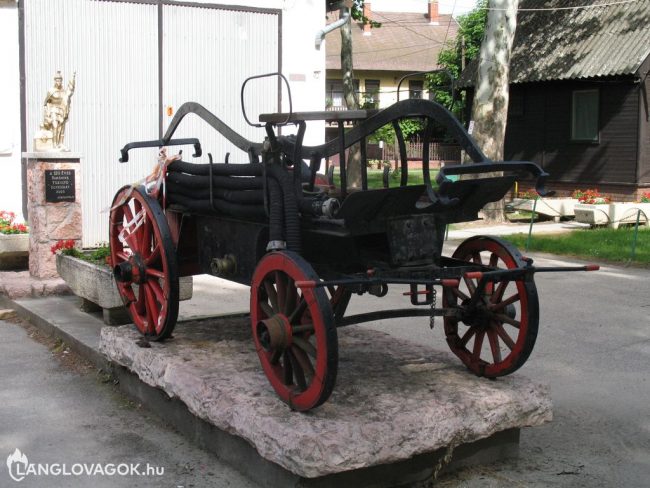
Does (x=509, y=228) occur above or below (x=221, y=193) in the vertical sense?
below

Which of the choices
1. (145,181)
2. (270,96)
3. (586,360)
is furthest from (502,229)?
(145,181)

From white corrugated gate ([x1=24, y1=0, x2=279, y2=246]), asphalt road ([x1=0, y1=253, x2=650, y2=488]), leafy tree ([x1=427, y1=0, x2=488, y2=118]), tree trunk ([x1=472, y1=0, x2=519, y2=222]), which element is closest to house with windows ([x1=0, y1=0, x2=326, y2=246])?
white corrugated gate ([x1=24, y1=0, x2=279, y2=246])

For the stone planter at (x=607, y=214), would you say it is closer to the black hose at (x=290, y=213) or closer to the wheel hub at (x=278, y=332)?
the black hose at (x=290, y=213)

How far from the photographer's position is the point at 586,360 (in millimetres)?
6832

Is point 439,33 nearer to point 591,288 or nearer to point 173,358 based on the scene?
point 591,288

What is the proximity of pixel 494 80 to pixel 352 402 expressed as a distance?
13.4m

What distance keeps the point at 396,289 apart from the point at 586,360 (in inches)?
137

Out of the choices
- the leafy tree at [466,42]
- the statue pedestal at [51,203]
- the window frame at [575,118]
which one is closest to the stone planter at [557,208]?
the window frame at [575,118]

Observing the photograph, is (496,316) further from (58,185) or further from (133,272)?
(58,185)

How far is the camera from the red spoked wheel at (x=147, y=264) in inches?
209

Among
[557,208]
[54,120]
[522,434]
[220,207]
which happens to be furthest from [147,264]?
[557,208]

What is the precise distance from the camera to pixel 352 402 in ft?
14.3

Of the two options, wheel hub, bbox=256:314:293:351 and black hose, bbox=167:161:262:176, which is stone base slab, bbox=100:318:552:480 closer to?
wheel hub, bbox=256:314:293:351

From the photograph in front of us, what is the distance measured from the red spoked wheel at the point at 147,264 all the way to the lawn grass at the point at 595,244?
8.31 metres
